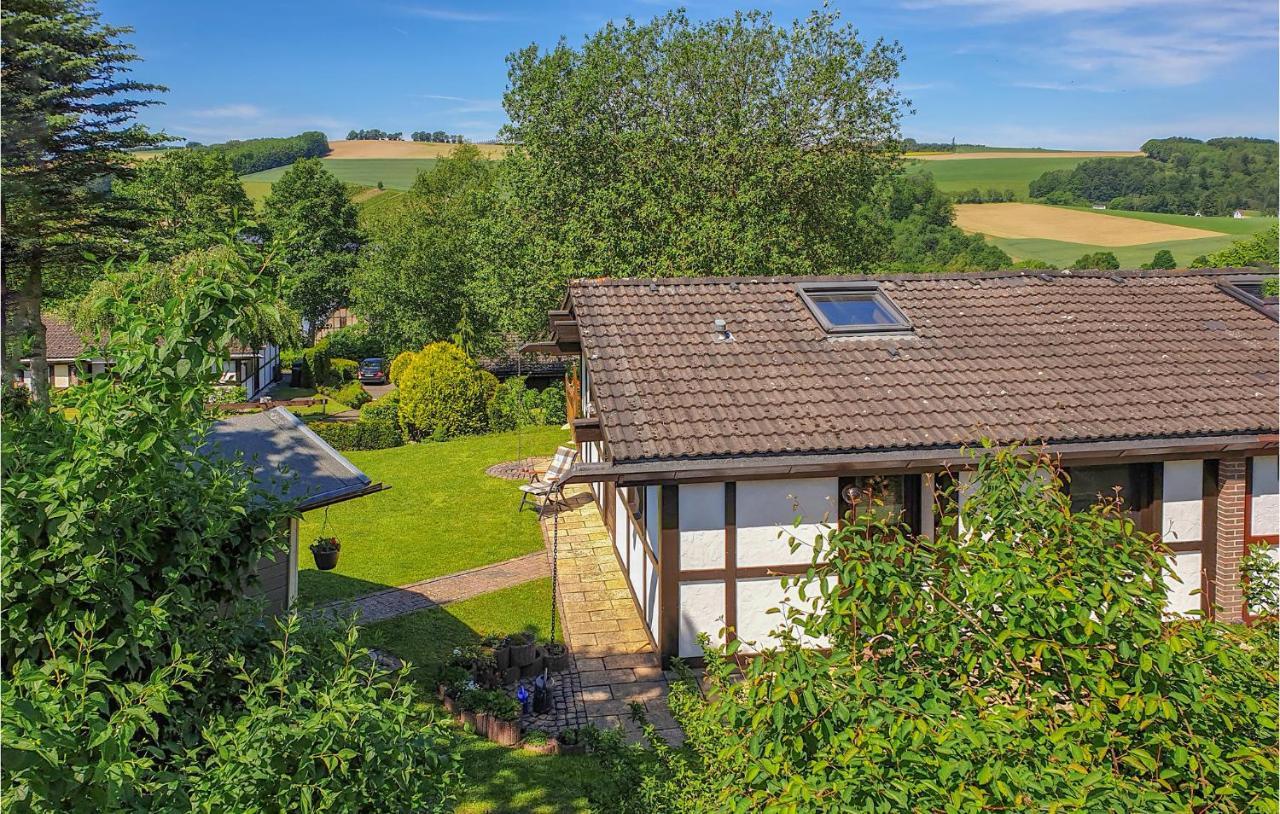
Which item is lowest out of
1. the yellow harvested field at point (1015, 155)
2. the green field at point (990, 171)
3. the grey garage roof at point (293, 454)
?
the grey garage roof at point (293, 454)

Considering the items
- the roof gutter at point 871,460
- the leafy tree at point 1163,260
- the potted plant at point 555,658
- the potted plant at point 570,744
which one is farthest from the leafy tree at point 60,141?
the leafy tree at point 1163,260

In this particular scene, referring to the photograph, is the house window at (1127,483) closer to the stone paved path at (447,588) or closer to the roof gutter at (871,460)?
the roof gutter at (871,460)

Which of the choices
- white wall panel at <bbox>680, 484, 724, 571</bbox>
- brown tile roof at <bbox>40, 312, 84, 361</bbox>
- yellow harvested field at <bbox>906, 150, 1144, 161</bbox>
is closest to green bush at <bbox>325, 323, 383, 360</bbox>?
brown tile roof at <bbox>40, 312, 84, 361</bbox>

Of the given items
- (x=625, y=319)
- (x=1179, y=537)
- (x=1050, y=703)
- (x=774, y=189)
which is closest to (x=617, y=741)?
(x=1050, y=703)

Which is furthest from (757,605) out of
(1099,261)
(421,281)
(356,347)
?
(1099,261)

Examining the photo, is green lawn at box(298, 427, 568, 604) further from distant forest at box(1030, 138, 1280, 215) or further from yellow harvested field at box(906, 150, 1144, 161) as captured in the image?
yellow harvested field at box(906, 150, 1144, 161)

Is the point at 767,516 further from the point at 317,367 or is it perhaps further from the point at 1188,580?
the point at 317,367
